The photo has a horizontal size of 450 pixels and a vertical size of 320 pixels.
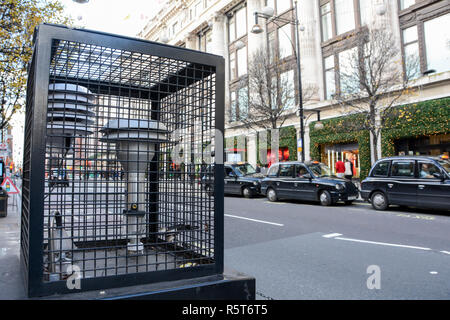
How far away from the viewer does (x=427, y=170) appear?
10.4 m

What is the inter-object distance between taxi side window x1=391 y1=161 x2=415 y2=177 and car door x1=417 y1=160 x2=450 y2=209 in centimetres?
25

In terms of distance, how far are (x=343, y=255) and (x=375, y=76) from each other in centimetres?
1248

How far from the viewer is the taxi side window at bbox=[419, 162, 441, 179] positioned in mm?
10253

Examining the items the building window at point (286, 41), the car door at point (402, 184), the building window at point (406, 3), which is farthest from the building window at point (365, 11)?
the car door at point (402, 184)

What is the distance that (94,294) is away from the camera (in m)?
1.59

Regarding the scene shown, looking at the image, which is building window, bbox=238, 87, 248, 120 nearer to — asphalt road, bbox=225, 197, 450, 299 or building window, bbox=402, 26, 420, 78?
building window, bbox=402, 26, 420, 78

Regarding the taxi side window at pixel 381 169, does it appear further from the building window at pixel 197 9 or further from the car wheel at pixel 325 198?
the building window at pixel 197 9

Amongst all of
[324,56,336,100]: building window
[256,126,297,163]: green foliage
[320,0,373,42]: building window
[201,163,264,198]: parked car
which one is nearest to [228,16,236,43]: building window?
[320,0,373,42]: building window

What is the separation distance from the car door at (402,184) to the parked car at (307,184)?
1.80 meters

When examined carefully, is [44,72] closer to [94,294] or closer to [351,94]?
[94,294]

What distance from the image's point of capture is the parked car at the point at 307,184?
1274 cm
